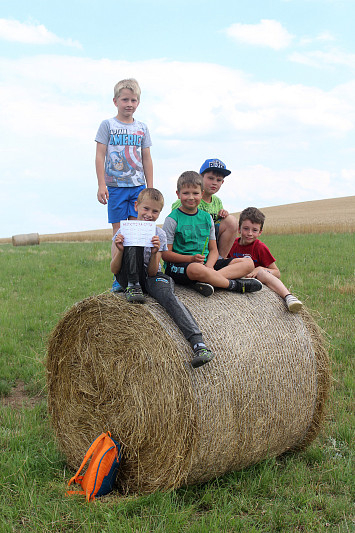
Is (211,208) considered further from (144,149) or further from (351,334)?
(351,334)

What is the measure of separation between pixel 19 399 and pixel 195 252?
8.95 ft

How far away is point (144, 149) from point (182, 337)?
10.0ft

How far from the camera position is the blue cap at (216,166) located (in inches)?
230

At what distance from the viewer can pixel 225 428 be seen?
13.1 ft

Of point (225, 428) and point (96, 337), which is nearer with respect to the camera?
point (225, 428)

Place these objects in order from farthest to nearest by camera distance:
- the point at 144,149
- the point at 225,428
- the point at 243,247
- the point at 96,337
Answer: the point at 144,149
the point at 243,247
the point at 96,337
the point at 225,428

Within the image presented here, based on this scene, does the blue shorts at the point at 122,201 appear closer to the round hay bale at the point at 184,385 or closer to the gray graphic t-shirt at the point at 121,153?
the gray graphic t-shirt at the point at 121,153

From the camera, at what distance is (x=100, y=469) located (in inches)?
160

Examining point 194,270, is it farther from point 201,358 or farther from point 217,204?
point 217,204

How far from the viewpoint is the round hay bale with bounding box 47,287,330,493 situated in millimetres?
3932

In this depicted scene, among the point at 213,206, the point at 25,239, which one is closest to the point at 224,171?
the point at 213,206

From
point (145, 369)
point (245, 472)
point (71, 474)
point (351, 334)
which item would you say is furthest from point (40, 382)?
point (351, 334)

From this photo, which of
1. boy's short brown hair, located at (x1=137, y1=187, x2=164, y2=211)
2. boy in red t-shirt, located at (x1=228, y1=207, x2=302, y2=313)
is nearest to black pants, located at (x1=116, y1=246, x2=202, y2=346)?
boy's short brown hair, located at (x1=137, y1=187, x2=164, y2=211)

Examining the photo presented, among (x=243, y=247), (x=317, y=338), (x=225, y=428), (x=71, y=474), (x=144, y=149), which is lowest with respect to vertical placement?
(x=71, y=474)
